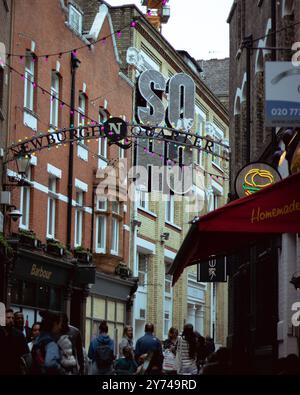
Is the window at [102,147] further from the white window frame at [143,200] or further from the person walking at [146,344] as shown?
the person walking at [146,344]

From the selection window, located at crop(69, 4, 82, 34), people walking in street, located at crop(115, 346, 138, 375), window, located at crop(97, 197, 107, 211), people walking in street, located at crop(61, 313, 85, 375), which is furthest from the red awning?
window, located at crop(97, 197, 107, 211)

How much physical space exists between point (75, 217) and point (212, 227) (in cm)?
2288

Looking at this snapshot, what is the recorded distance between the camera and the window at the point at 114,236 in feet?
116

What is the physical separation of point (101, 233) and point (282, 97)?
21.3m

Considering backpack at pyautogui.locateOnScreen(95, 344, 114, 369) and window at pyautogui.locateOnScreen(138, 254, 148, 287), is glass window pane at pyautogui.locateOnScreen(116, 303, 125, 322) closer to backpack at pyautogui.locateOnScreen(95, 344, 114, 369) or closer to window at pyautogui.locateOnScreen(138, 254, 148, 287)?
window at pyautogui.locateOnScreen(138, 254, 148, 287)

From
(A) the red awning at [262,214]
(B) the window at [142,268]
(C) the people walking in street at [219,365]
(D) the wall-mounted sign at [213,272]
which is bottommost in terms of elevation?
(C) the people walking in street at [219,365]

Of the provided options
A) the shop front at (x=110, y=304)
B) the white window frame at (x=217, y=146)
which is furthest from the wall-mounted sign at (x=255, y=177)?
the white window frame at (x=217, y=146)

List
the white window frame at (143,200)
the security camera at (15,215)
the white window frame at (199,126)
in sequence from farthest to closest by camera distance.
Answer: the white window frame at (199,126)
the white window frame at (143,200)
the security camera at (15,215)

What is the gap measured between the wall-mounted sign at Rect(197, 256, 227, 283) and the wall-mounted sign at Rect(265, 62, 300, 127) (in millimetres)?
16500

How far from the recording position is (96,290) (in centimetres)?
3403

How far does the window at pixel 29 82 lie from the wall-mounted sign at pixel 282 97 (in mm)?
15575

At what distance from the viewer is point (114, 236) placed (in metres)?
35.8

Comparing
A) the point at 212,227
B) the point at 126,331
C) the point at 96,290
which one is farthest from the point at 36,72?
the point at 212,227
